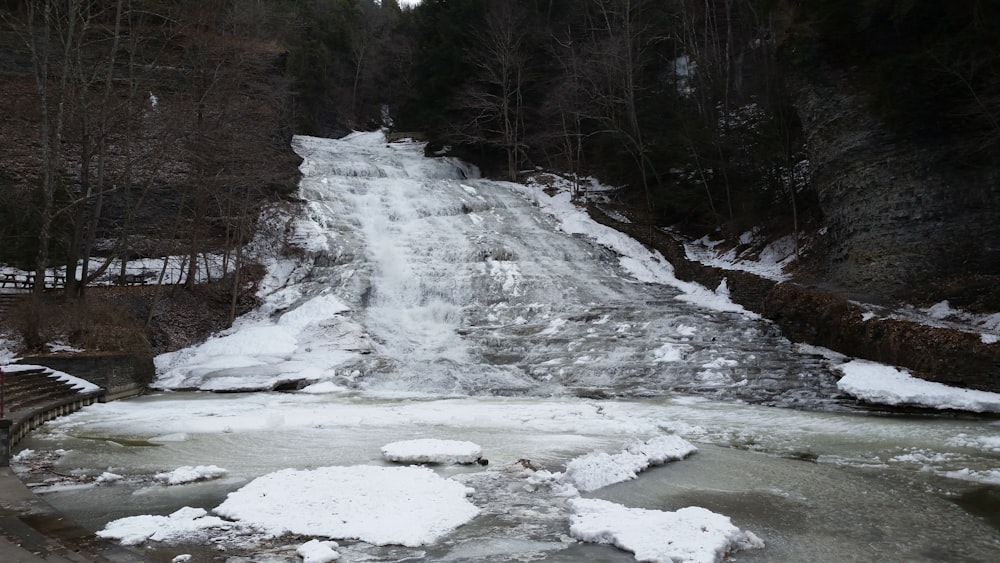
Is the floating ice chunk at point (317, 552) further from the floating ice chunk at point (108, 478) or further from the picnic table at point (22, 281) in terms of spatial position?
the picnic table at point (22, 281)

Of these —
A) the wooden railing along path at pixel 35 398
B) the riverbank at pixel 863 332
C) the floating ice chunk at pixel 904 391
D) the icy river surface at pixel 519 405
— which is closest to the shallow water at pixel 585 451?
the icy river surface at pixel 519 405

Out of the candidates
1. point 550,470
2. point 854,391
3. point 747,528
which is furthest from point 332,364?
point 747,528

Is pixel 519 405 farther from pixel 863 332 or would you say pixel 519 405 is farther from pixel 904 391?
pixel 863 332

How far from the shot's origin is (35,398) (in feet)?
41.5

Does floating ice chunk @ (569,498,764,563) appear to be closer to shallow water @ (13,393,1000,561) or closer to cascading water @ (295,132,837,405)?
shallow water @ (13,393,1000,561)

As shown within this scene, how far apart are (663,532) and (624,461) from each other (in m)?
2.48

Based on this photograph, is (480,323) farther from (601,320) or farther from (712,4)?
(712,4)

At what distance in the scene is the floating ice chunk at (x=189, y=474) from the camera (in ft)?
25.1

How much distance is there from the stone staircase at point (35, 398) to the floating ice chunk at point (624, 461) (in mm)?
7785

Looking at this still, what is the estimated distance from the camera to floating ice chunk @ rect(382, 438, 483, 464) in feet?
28.3

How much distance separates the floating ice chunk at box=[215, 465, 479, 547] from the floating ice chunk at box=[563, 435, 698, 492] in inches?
51.7

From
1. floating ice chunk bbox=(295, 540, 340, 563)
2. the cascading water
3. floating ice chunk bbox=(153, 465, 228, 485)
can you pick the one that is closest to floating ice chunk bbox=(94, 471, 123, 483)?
floating ice chunk bbox=(153, 465, 228, 485)

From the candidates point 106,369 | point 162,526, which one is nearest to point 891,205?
point 162,526

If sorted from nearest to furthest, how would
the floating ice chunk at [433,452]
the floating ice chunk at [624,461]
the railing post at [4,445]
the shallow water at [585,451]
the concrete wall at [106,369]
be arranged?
the shallow water at [585,451] → the floating ice chunk at [624,461] → the railing post at [4,445] → the floating ice chunk at [433,452] → the concrete wall at [106,369]
